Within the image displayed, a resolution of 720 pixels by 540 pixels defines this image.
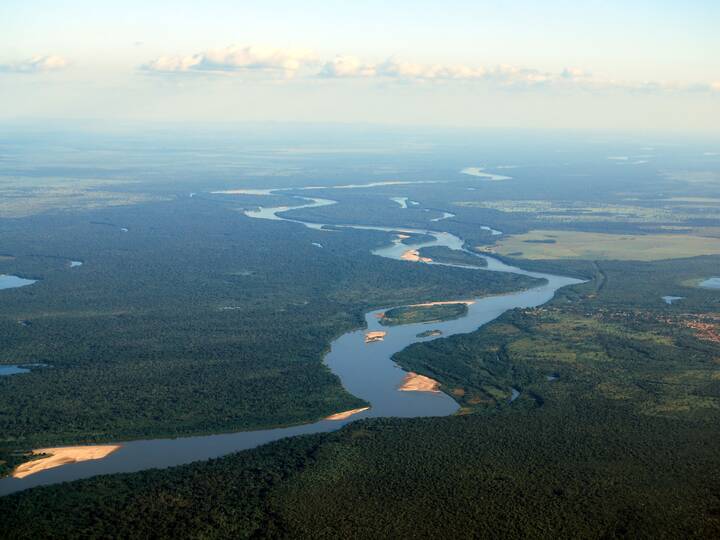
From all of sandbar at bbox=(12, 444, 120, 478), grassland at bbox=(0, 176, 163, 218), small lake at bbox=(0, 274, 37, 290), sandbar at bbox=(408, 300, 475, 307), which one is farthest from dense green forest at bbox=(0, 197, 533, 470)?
grassland at bbox=(0, 176, 163, 218)

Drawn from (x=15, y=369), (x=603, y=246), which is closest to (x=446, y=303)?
(x=15, y=369)

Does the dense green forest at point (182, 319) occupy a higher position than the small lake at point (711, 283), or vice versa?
the dense green forest at point (182, 319)

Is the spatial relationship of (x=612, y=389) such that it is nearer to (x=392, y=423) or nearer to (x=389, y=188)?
(x=392, y=423)

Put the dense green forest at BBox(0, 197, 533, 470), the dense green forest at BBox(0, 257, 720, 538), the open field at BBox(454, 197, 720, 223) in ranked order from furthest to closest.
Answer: the open field at BBox(454, 197, 720, 223) < the dense green forest at BBox(0, 197, 533, 470) < the dense green forest at BBox(0, 257, 720, 538)

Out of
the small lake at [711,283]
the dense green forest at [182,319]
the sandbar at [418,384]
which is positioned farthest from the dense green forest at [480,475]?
the small lake at [711,283]

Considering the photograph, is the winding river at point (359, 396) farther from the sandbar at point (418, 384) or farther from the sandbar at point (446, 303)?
the sandbar at point (446, 303)

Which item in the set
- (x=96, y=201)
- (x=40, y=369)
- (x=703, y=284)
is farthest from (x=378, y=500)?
(x=96, y=201)

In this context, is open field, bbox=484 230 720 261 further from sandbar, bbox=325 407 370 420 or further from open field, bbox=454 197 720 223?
sandbar, bbox=325 407 370 420
